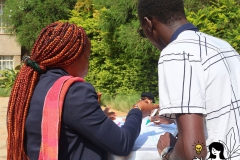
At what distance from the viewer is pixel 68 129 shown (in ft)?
6.23

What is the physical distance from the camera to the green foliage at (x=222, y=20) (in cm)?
814

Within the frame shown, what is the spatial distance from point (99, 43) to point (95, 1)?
1.26 metres

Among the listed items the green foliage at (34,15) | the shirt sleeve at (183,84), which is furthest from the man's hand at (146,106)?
the green foliage at (34,15)

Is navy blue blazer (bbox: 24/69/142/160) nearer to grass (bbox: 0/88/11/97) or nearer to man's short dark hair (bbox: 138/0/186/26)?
man's short dark hair (bbox: 138/0/186/26)

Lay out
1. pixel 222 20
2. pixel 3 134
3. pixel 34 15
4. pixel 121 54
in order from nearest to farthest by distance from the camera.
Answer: pixel 3 134
pixel 222 20
pixel 121 54
pixel 34 15

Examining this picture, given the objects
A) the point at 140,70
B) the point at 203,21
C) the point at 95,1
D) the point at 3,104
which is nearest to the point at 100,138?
the point at 203,21

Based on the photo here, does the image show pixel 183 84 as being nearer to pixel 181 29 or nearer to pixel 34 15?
pixel 181 29

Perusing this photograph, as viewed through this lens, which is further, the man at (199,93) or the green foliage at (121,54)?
the green foliage at (121,54)

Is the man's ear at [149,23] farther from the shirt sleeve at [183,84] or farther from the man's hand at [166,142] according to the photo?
the man's hand at [166,142]

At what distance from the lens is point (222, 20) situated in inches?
327

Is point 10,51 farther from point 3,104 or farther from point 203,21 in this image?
point 203,21

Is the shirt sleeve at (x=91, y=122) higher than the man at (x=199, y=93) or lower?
lower

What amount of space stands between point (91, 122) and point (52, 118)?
0.60ft

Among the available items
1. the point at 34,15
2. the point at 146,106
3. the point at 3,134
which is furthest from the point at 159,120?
the point at 34,15
